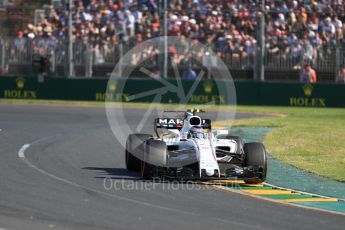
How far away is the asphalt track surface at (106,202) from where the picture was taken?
34.9 ft

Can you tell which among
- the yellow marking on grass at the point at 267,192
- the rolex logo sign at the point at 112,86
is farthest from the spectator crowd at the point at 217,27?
the yellow marking on grass at the point at 267,192

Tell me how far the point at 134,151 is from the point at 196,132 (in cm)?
122

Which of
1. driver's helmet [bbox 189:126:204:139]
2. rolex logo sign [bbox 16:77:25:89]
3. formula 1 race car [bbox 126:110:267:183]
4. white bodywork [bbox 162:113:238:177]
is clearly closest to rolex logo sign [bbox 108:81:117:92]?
rolex logo sign [bbox 16:77:25:89]

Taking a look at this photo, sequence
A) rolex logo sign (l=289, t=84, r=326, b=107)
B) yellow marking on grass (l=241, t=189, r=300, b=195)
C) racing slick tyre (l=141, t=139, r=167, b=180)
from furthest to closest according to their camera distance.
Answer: rolex logo sign (l=289, t=84, r=326, b=107)
racing slick tyre (l=141, t=139, r=167, b=180)
yellow marking on grass (l=241, t=189, r=300, b=195)

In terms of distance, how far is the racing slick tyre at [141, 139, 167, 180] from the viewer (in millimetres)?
14234

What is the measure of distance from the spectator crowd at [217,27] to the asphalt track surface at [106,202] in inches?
578

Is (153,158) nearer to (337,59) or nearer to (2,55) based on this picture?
(337,59)

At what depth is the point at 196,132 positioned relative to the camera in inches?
587

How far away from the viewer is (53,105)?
3372cm

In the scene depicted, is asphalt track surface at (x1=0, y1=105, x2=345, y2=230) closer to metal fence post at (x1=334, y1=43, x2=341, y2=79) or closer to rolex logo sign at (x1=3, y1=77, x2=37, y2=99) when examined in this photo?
metal fence post at (x1=334, y1=43, x2=341, y2=79)

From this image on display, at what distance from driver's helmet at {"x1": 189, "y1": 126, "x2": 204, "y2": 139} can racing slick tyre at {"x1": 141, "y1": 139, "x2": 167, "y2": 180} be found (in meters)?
0.63

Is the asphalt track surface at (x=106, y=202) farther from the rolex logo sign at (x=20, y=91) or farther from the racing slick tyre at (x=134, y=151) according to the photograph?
the rolex logo sign at (x=20, y=91)

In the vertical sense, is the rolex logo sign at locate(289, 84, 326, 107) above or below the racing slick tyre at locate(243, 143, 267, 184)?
above

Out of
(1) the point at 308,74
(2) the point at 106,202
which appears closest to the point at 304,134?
(1) the point at 308,74
